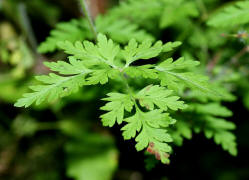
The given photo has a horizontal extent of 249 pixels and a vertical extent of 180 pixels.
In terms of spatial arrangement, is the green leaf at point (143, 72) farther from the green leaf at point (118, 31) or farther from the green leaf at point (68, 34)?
the green leaf at point (68, 34)

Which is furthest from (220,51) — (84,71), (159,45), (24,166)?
(24,166)

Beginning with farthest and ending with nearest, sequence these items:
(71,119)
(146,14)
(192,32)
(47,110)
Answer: (47,110) < (71,119) < (192,32) < (146,14)

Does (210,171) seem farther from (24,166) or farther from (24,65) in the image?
(24,65)

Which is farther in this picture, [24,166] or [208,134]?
[24,166]

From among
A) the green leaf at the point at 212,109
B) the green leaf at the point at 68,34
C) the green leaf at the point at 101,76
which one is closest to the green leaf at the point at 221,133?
the green leaf at the point at 212,109

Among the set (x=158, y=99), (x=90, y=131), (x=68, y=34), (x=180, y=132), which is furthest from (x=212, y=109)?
(x=90, y=131)

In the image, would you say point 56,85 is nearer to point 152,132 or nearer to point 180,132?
point 152,132
